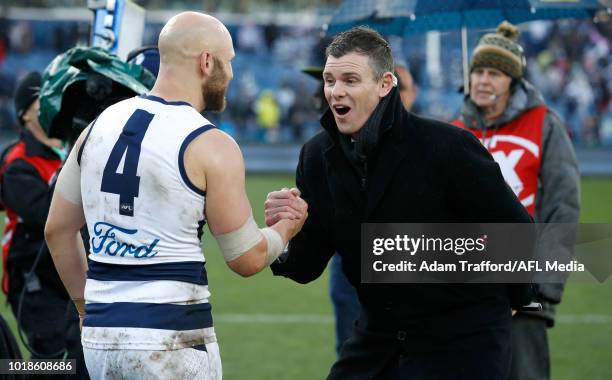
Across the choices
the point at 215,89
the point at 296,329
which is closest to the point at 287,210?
the point at 215,89

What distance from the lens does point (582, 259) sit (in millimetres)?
5125

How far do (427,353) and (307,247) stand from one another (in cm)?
77

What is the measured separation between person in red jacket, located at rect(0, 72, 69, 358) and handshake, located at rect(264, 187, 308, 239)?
2067 mm

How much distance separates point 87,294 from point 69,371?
1.35 metres

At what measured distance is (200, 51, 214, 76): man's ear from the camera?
12.1 ft

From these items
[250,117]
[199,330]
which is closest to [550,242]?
[199,330]

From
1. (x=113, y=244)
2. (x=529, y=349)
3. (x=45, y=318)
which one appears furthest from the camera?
(x=45, y=318)

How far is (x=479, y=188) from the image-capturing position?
13.3 ft

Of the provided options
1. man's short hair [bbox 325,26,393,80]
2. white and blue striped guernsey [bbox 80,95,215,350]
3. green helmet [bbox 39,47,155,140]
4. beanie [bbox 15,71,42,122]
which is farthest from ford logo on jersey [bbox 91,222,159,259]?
beanie [bbox 15,71,42,122]

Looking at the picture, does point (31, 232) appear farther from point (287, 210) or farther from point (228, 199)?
point (228, 199)

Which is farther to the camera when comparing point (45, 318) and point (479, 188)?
point (45, 318)

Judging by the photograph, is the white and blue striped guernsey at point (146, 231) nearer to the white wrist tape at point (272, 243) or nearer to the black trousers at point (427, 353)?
the white wrist tape at point (272, 243)

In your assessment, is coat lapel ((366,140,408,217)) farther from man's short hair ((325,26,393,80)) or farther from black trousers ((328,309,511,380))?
black trousers ((328,309,511,380))

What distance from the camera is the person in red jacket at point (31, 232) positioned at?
593cm
